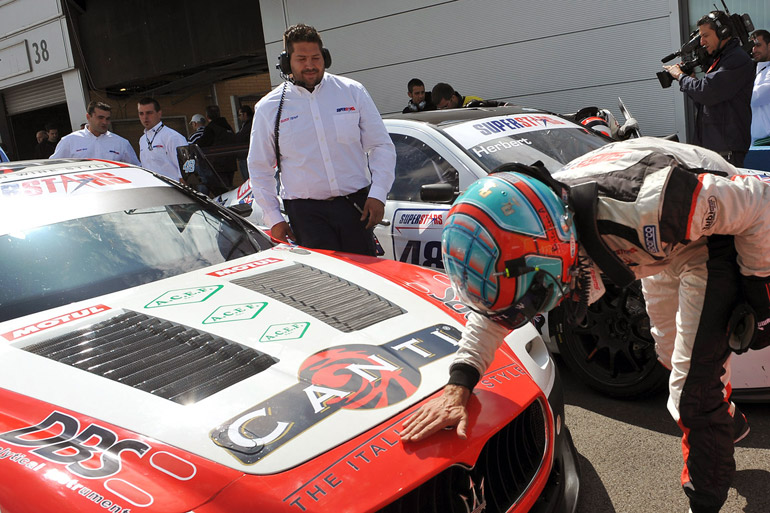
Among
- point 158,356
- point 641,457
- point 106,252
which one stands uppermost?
point 106,252

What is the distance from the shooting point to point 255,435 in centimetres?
174

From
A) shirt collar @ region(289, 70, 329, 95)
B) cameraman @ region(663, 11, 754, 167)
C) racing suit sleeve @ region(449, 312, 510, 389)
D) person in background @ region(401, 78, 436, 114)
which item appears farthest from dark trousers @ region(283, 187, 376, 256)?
person in background @ region(401, 78, 436, 114)

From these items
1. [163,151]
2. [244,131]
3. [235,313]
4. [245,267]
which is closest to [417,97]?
[163,151]

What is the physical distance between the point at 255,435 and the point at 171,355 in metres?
0.54

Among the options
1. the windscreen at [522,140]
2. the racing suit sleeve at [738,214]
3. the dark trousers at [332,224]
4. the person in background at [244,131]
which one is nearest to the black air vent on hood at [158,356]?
the racing suit sleeve at [738,214]

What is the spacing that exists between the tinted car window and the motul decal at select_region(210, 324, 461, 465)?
1.96 m

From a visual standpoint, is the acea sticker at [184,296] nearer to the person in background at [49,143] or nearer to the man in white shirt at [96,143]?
the man in white shirt at [96,143]

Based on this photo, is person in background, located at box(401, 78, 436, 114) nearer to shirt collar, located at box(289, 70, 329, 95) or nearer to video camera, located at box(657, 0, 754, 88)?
video camera, located at box(657, 0, 754, 88)

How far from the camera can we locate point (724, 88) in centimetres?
519

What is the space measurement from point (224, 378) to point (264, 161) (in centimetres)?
223

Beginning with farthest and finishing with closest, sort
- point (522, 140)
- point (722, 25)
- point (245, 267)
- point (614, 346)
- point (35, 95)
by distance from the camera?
point (35, 95), point (722, 25), point (522, 140), point (614, 346), point (245, 267)

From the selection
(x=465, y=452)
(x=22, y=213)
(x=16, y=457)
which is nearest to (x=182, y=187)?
(x=22, y=213)

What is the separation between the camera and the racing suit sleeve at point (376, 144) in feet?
13.1

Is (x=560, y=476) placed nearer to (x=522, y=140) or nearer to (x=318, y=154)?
(x=318, y=154)
